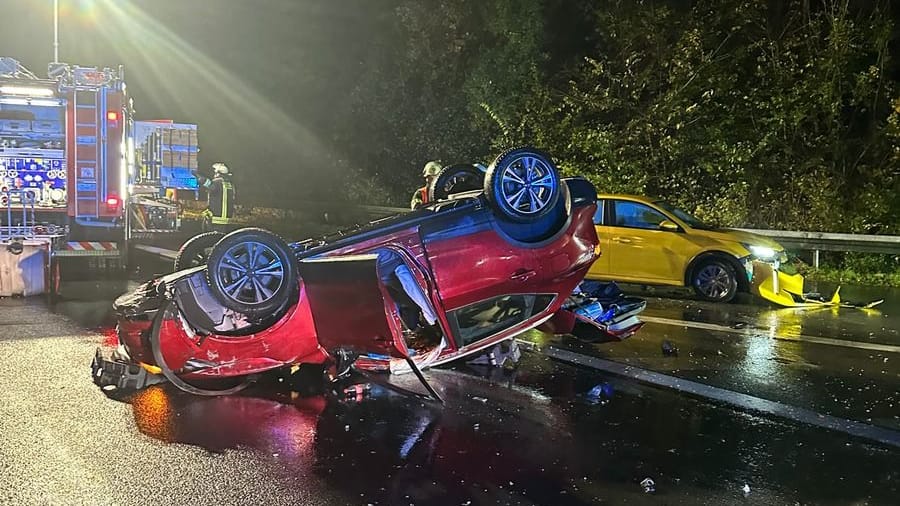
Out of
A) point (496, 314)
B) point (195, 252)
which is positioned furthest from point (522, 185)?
point (195, 252)

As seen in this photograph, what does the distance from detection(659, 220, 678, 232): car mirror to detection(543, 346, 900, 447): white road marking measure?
4.30 m

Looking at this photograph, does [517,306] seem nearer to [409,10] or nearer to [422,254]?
[422,254]

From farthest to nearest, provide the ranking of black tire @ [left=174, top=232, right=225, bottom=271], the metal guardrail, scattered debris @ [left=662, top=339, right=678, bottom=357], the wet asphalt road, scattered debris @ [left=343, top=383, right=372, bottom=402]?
1. the metal guardrail
2. scattered debris @ [left=662, top=339, right=678, bottom=357]
3. black tire @ [left=174, top=232, right=225, bottom=271]
4. scattered debris @ [left=343, top=383, right=372, bottom=402]
5. the wet asphalt road

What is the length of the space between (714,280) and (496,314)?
5926 mm

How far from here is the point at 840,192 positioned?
629 inches

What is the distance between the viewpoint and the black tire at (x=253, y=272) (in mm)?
5363

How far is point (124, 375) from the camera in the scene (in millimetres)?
6027

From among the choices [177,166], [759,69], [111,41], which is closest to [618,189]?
[759,69]

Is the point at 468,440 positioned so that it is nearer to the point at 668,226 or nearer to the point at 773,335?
the point at 773,335

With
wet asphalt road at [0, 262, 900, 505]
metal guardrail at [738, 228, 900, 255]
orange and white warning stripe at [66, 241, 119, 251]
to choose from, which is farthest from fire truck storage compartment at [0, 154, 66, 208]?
metal guardrail at [738, 228, 900, 255]

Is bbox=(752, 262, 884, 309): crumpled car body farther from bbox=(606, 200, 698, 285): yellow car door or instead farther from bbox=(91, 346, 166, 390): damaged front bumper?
bbox=(91, 346, 166, 390): damaged front bumper

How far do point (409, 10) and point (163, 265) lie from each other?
1333cm

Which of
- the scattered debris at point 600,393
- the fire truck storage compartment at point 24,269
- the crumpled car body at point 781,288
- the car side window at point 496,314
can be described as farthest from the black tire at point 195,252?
the crumpled car body at point 781,288

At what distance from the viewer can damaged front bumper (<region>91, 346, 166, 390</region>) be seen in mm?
6031
